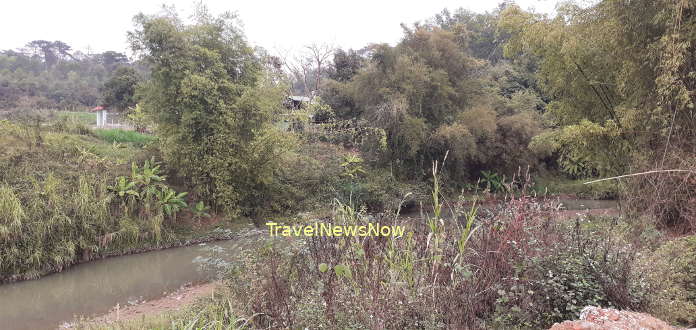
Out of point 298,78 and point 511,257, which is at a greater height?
point 298,78

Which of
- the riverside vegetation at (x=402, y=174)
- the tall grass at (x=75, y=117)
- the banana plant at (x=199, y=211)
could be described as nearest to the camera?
the riverside vegetation at (x=402, y=174)

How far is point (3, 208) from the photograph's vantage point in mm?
6699

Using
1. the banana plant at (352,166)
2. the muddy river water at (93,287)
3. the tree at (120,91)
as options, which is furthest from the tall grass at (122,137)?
the banana plant at (352,166)

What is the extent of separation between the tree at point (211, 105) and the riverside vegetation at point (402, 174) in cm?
5

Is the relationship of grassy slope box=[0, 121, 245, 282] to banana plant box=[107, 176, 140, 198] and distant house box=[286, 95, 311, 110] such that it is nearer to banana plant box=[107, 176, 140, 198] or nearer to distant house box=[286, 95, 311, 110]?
banana plant box=[107, 176, 140, 198]

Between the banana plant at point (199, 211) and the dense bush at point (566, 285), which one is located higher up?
the dense bush at point (566, 285)

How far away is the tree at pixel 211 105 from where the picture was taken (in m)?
8.73

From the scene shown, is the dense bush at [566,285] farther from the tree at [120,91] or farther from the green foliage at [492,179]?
the tree at [120,91]

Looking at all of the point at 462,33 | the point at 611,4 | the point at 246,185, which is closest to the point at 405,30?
the point at 462,33

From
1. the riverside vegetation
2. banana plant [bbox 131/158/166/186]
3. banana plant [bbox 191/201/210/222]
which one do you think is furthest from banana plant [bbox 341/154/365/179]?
banana plant [bbox 131/158/166/186]

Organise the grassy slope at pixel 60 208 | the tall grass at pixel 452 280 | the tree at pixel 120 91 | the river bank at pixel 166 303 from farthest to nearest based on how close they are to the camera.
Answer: the tree at pixel 120 91 → the grassy slope at pixel 60 208 → the river bank at pixel 166 303 → the tall grass at pixel 452 280

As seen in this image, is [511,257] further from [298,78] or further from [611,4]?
[298,78]

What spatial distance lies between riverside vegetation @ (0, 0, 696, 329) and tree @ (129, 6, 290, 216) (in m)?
0.05

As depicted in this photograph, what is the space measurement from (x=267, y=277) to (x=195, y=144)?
707 centimetres
